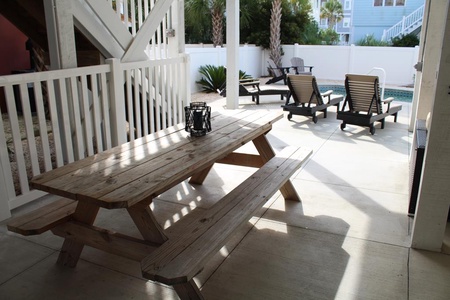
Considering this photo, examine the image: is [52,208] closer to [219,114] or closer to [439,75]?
[219,114]

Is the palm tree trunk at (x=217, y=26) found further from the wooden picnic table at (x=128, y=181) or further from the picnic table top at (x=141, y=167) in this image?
the wooden picnic table at (x=128, y=181)

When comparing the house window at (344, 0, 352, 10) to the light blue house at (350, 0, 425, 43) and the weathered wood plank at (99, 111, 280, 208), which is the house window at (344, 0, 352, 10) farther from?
the weathered wood plank at (99, 111, 280, 208)

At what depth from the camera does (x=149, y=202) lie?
2.27 meters

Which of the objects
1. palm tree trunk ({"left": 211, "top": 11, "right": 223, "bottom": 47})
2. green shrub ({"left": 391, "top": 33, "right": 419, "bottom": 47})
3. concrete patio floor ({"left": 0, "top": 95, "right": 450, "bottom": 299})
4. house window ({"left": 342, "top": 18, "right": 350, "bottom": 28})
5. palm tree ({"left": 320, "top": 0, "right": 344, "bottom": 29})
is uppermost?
palm tree ({"left": 320, "top": 0, "right": 344, "bottom": 29})

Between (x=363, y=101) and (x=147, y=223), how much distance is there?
518 centimetres

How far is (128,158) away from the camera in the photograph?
2.62m

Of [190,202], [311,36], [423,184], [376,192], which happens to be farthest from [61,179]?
[311,36]

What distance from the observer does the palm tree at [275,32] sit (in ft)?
50.0

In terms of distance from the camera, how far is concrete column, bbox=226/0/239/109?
7816 mm

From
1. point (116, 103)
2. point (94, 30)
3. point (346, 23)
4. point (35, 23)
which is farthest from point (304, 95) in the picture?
point (346, 23)

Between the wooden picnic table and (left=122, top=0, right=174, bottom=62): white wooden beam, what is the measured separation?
228 cm

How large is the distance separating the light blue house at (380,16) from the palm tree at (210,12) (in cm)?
1004

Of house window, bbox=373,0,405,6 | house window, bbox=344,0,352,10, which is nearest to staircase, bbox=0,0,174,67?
house window, bbox=373,0,405,6

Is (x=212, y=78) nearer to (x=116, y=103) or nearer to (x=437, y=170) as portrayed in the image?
(x=116, y=103)
